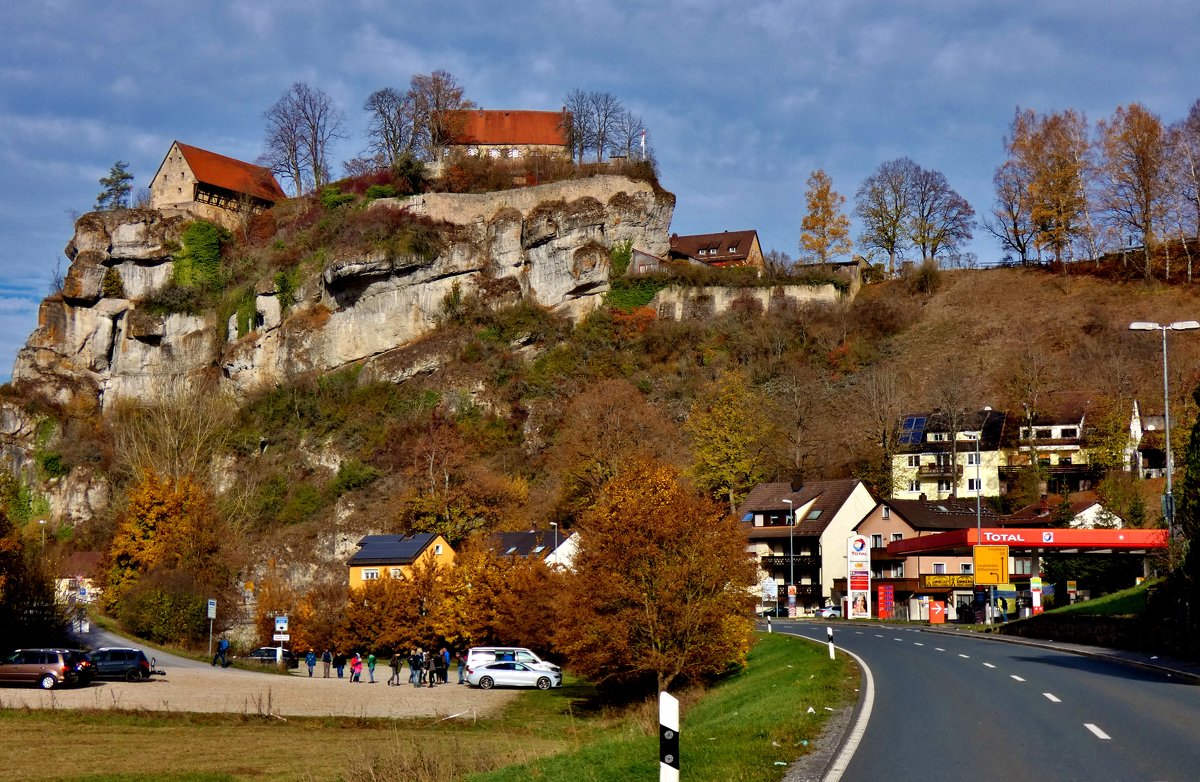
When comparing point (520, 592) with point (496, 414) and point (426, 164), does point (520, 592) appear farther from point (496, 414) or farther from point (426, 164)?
point (426, 164)

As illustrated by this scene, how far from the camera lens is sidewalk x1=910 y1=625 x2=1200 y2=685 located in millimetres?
25547

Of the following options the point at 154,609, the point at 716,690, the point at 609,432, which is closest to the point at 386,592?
the point at 154,609

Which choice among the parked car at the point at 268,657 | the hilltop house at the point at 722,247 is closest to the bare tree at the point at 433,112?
the hilltop house at the point at 722,247

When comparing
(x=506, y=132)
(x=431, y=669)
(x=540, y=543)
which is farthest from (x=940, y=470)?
(x=506, y=132)

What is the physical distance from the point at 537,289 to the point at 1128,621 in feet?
232

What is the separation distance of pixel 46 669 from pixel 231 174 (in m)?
85.8

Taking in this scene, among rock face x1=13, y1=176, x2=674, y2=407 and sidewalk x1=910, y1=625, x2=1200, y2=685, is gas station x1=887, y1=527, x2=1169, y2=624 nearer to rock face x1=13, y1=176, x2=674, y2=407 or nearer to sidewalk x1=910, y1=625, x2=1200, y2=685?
sidewalk x1=910, y1=625, x2=1200, y2=685

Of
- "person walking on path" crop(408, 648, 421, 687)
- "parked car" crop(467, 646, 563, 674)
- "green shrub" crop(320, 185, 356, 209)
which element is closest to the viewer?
"parked car" crop(467, 646, 563, 674)

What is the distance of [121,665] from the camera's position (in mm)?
45000

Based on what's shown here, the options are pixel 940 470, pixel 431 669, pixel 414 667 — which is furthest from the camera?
pixel 940 470

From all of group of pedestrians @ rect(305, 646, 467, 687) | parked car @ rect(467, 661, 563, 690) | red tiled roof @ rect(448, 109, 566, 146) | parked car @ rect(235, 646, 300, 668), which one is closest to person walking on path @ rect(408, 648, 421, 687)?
group of pedestrians @ rect(305, 646, 467, 687)

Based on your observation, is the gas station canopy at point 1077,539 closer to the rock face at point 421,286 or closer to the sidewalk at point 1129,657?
the sidewalk at point 1129,657

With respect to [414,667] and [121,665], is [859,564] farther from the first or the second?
[121,665]

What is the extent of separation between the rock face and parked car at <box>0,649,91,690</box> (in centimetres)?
5473
